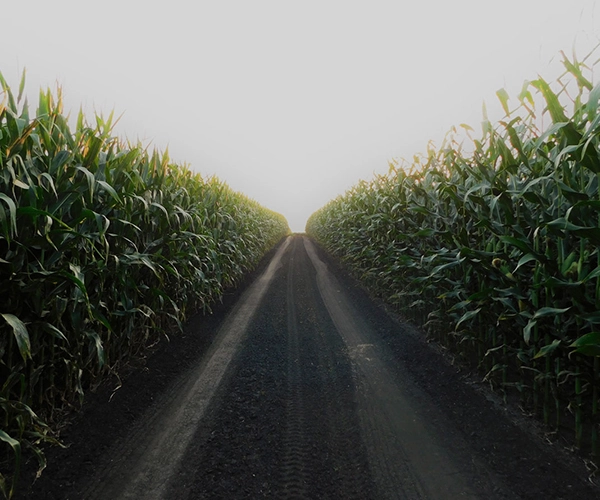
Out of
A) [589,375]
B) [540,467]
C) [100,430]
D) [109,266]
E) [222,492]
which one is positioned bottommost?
[540,467]

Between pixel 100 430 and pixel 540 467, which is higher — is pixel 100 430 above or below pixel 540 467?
above

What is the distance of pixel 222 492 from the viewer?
4.82ft

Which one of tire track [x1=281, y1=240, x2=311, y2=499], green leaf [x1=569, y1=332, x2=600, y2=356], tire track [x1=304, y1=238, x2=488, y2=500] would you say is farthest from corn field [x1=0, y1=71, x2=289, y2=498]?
green leaf [x1=569, y1=332, x2=600, y2=356]

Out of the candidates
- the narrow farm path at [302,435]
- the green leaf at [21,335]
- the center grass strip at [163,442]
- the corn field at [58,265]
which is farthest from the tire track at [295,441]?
the green leaf at [21,335]

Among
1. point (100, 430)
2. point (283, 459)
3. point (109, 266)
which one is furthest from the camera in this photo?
point (109, 266)

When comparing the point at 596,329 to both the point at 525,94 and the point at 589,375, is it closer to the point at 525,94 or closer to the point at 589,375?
the point at 589,375

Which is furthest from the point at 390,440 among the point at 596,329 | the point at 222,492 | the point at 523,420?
the point at 596,329

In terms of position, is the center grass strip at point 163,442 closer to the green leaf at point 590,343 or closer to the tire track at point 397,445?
the tire track at point 397,445

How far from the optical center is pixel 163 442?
1.82 metres

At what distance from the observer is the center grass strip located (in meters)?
1.50

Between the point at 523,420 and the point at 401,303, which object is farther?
the point at 401,303

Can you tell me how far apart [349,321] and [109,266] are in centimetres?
275

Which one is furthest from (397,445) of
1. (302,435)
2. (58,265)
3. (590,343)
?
(58,265)

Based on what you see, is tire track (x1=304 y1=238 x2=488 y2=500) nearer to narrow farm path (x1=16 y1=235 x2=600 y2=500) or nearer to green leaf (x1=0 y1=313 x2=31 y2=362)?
narrow farm path (x1=16 y1=235 x2=600 y2=500)
